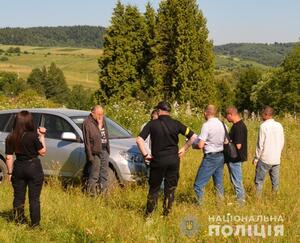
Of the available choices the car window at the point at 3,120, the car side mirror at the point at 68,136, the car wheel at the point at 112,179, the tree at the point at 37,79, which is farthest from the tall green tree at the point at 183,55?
the tree at the point at 37,79

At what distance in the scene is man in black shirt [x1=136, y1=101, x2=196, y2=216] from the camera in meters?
7.15

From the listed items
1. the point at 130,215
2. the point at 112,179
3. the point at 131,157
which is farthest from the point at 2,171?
the point at 130,215

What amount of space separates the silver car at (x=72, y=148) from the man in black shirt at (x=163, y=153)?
6.69 ft

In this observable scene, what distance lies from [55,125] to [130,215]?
13.1ft

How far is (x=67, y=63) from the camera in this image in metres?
130

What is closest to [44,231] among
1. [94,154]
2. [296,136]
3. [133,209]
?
[133,209]

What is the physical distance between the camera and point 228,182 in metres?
9.72

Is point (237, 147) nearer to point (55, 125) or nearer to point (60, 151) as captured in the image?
point (60, 151)

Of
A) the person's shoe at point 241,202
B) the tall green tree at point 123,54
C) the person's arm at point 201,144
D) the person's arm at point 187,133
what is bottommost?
the person's shoe at point 241,202

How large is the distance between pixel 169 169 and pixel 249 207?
4.19ft

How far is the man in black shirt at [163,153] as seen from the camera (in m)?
7.15

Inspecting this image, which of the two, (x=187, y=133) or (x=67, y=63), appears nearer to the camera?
(x=187, y=133)

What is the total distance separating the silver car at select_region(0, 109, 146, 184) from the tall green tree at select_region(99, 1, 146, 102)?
2123 centimetres

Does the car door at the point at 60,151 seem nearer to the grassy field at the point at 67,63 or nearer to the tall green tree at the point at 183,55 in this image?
the tall green tree at the point at 183,55
